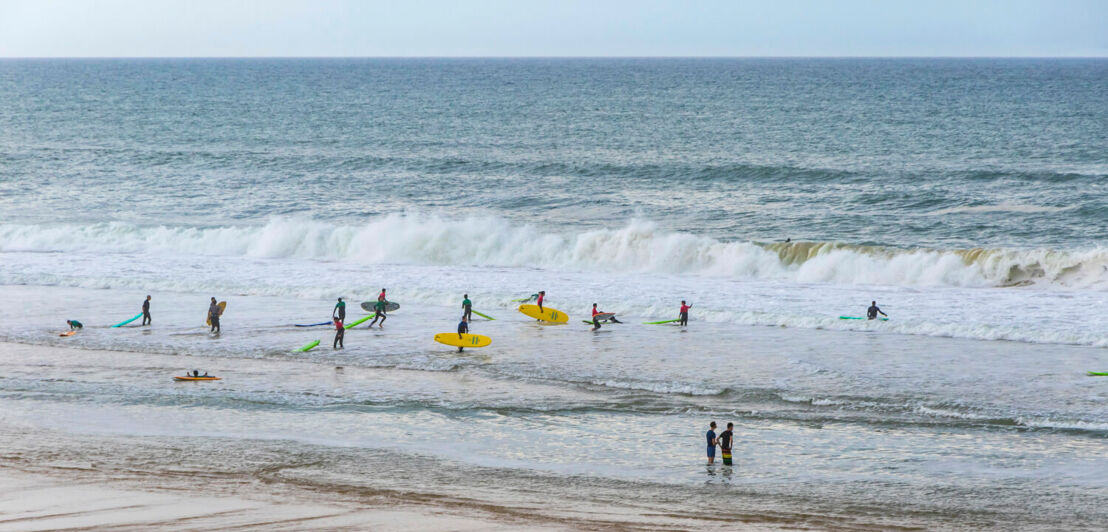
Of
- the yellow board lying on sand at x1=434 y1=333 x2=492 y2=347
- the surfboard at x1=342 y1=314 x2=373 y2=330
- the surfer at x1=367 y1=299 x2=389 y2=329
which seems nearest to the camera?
the yellow board lying on sand at x1=434 y1=333 x2=492 y2=347

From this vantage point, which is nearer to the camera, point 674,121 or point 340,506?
point 340,506

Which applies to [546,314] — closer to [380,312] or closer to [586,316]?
[586,316]

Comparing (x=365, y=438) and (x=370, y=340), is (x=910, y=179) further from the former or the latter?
(x=365, y=438)

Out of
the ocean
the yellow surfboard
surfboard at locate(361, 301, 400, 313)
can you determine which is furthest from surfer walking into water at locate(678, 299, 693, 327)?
surfboard at locate(361, 301, 400, 313)

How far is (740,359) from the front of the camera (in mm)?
25469

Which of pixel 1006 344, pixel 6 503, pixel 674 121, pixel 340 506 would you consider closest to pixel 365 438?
pixel 340 506

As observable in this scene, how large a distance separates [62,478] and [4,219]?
122ft

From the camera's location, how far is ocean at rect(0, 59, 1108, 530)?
57.0ft

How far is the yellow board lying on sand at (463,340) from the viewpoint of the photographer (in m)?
26.4

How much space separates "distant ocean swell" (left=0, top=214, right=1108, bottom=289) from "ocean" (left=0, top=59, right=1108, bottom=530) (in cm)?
15

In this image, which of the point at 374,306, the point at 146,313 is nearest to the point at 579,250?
the point at 374,306

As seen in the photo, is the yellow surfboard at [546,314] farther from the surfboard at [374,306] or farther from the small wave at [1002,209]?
the small wave at [1002,209]

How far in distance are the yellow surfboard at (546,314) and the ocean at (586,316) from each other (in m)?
0.47

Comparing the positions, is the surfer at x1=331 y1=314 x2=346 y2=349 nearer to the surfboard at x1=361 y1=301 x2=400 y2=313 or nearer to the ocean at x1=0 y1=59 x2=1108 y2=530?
the ocean at x1=0 y1=59 x2=1108 y2=530
